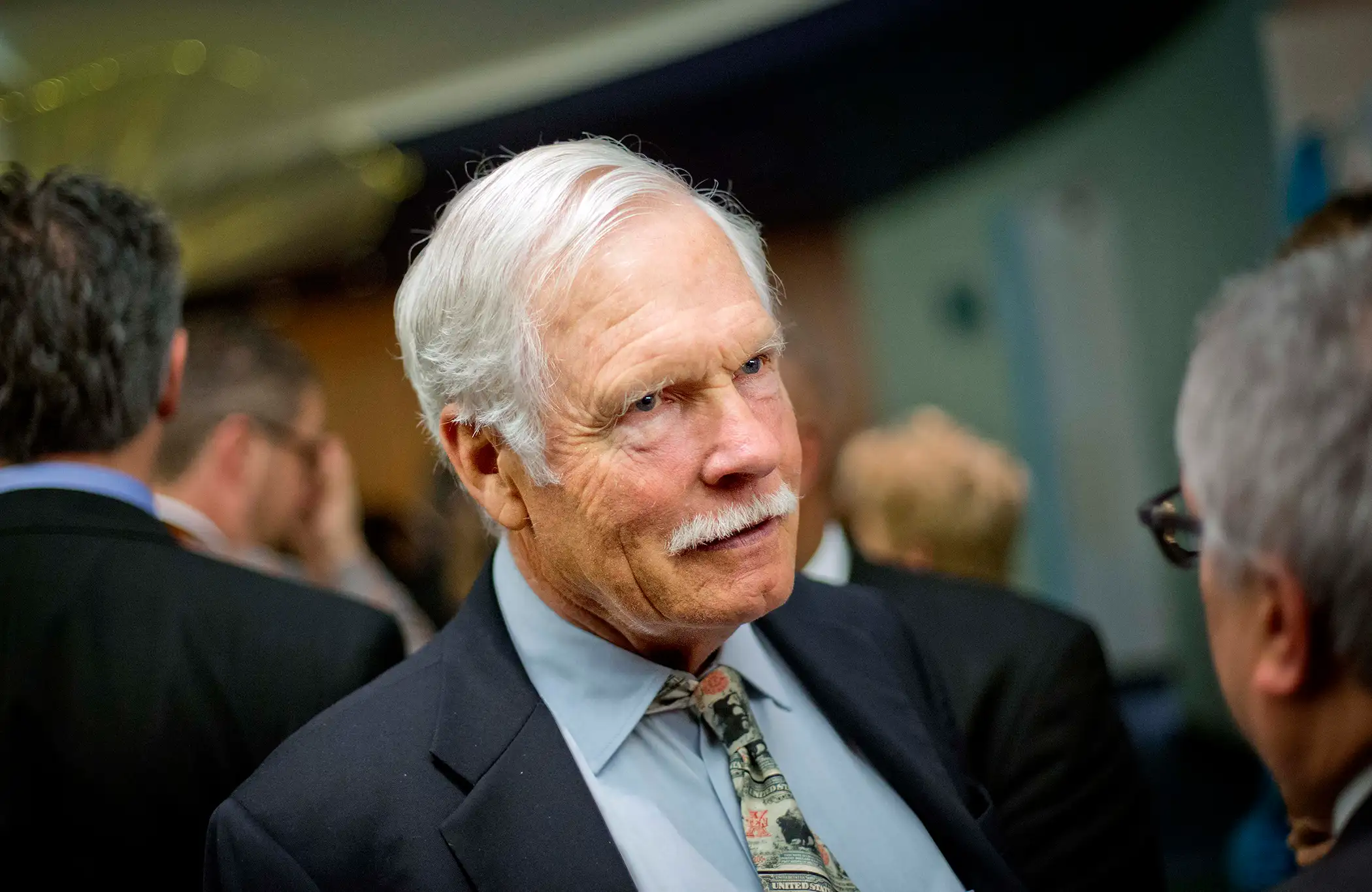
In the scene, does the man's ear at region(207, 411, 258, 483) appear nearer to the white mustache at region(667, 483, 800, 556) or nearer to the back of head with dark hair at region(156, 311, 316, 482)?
the back of head with dark hair at region(156, 311, 316, 482)

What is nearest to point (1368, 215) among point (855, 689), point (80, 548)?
point (855, 689)

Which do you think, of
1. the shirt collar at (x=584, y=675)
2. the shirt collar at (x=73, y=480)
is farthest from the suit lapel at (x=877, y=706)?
the shirt collar at (x=73, y=480)

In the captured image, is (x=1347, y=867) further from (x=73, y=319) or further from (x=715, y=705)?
(x=73, y=319)

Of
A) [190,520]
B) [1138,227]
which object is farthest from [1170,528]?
[1138,227]

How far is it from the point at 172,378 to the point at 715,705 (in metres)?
1.04

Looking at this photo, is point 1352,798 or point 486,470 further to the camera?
point 486,470

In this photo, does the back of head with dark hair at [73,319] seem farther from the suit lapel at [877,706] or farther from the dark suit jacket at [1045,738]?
the dark suit jacket at [1045,738]

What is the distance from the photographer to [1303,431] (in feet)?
3.04

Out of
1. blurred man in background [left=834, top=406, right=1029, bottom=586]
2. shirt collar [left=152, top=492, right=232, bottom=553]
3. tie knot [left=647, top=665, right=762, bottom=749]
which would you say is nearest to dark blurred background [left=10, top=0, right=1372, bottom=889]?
shirt collar [left=152, top=492, right=232, bottom=553]

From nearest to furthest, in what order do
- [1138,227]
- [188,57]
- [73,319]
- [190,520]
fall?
[73,319]
[190,520]
[188,57]
[1138,227]

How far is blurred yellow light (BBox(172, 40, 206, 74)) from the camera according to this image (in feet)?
13.5

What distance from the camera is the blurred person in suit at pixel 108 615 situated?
153 cm

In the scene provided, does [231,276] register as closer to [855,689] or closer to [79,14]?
[79,14]

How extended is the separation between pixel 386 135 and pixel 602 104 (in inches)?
55.8
